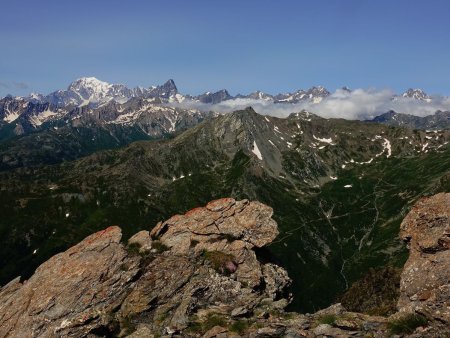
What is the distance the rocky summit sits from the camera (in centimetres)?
2784

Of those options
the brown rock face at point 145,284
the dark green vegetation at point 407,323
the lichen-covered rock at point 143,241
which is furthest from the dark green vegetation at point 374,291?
the dark green vegetation at point 407,323

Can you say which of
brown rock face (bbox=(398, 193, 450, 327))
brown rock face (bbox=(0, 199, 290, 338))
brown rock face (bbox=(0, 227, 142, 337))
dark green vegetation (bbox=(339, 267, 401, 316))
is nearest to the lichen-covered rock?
brown rock face (bbox=(0, 199, 290, 338))

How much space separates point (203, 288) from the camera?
43.8 metres

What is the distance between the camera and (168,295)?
144 feet

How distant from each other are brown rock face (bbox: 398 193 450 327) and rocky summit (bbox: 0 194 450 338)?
0.27ft

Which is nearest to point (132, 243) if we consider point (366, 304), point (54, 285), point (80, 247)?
point (80, 247)

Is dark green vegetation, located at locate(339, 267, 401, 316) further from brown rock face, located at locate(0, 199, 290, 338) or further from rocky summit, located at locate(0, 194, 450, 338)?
brown rock face, located at locate(0, 199, 290, 338)

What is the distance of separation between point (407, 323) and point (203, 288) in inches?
937

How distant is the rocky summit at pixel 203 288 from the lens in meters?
27.8

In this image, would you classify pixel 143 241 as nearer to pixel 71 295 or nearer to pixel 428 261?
pixel 71 295

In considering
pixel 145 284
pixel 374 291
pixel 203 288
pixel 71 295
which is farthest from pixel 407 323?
pixel 374 291

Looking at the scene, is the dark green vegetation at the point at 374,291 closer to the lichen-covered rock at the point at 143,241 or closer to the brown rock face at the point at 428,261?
the lichen-covered rock at the point at 143,241

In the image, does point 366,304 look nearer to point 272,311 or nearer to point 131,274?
point 272,311

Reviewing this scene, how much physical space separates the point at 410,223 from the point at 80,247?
3830cm
